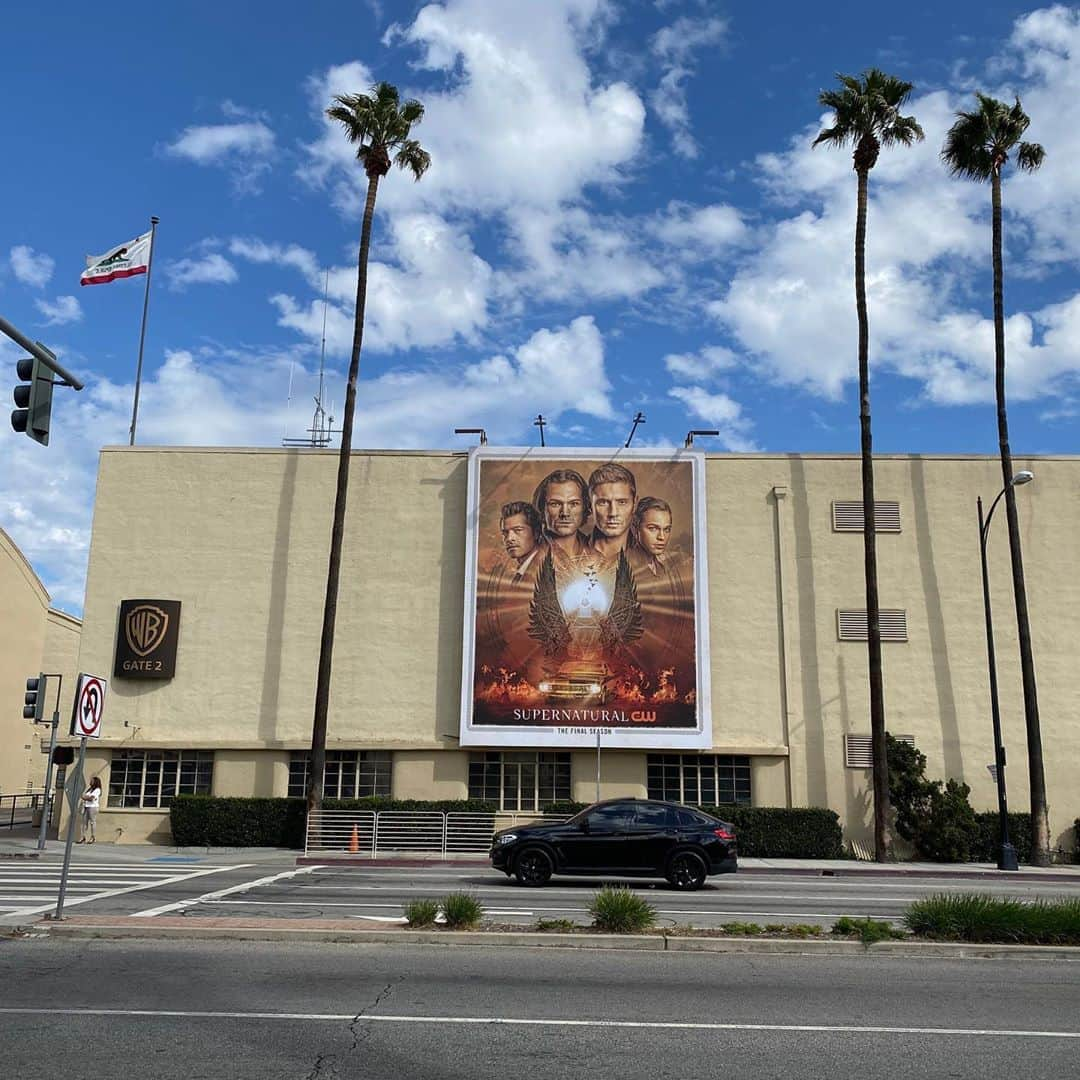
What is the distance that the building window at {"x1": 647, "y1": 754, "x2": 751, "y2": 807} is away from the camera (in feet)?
94.1

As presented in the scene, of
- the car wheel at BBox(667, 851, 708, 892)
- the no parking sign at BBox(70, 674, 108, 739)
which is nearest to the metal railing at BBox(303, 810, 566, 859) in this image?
the car wheel at BBox(667, 851, 708, 892)

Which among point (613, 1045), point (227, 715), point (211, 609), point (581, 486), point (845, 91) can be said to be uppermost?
point (845, 91)

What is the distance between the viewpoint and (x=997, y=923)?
12047 mm

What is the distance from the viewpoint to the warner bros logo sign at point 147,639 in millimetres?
29188

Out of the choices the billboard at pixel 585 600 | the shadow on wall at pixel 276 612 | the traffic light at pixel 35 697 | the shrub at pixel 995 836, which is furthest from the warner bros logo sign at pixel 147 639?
the shrub at pixel 995 836

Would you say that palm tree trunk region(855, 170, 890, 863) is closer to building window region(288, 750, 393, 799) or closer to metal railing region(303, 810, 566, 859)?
metal railing region(303, 810, 566, 859)

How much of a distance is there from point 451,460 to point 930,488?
45.1ft

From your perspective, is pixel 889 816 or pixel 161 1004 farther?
pixel 889 816

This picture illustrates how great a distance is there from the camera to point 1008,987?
32.9 feet

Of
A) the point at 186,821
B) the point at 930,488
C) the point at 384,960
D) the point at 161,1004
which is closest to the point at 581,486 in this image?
the point at 930,488

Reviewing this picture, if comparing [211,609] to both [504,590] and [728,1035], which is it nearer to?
[504,590]

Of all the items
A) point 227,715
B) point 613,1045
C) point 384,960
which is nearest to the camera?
point 613,1045

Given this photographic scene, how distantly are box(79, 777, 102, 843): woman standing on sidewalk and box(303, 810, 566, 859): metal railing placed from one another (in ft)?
18.5

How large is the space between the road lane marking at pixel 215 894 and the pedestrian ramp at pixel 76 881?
1150mm
